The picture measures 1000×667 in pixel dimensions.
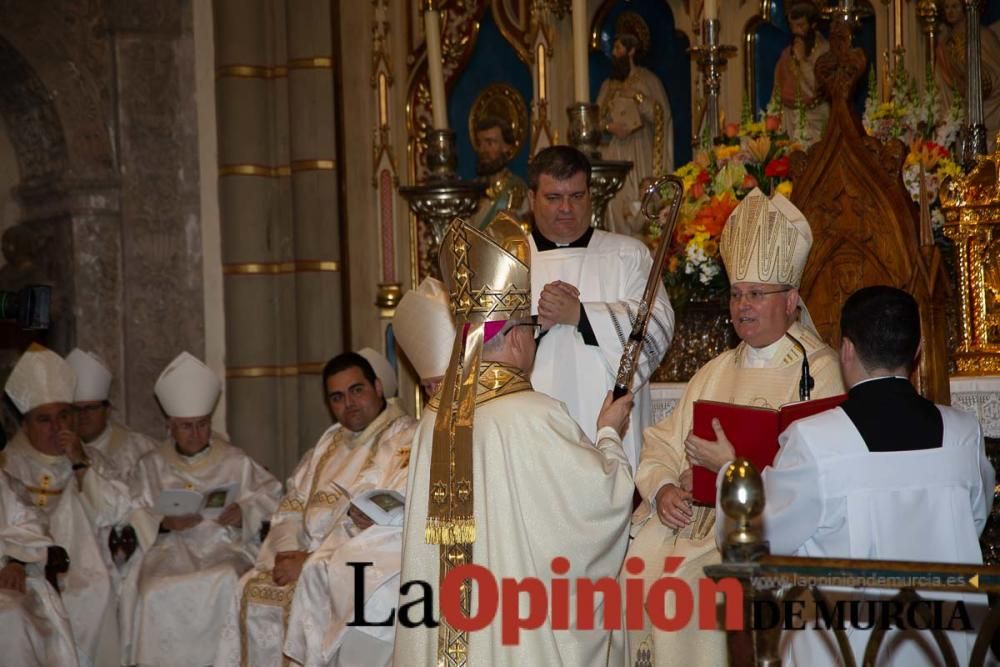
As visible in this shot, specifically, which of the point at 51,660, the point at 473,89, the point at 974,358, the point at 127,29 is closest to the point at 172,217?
the point at 127,29

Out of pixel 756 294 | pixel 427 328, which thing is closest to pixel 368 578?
pixel 427 328

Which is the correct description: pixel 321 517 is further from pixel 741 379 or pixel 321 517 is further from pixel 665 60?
pixel 665 60

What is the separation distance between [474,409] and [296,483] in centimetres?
326

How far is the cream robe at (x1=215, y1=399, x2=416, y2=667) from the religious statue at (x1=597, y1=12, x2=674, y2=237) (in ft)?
5.67

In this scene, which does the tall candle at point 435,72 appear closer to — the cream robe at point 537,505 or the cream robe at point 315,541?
the cream robe at point 315,541

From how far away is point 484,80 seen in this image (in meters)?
8.53

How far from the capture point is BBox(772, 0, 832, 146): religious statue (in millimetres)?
6930

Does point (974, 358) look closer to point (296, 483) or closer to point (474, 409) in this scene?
point (474, 409)

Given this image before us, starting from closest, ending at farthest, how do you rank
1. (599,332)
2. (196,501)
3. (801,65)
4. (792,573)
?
(792,573) → (599,332) → (801,65) → (196,501)

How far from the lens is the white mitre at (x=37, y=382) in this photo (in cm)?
753

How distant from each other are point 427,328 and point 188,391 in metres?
2.25

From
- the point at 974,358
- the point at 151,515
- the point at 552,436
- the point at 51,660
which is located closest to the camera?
the point at 552,436

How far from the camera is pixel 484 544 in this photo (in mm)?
4023

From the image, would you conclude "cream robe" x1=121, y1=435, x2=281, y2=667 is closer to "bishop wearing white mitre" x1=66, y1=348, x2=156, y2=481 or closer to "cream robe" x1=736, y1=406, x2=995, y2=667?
"bishop wearing white mitre" x1=66, y1=348, x2=156, y2=481
